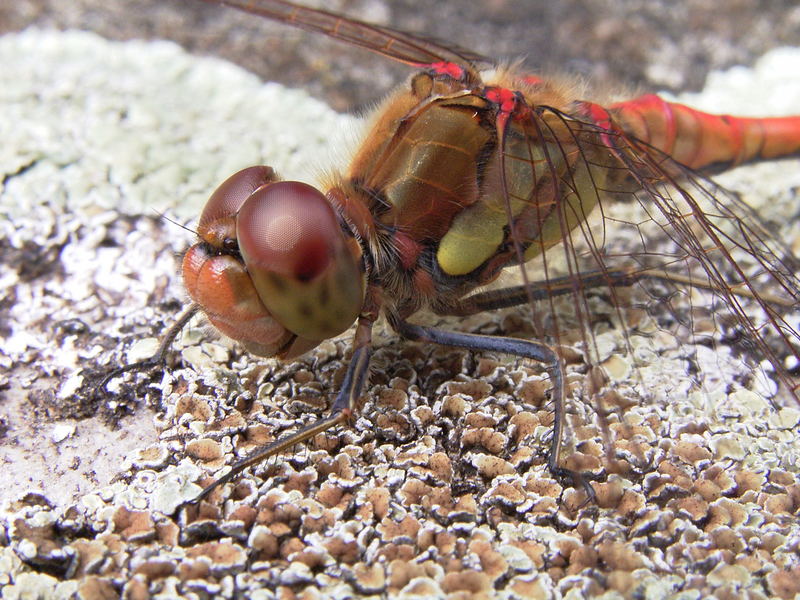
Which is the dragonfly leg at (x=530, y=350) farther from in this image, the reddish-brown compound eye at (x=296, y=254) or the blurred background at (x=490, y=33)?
the blurred background at (x=490, y=33)

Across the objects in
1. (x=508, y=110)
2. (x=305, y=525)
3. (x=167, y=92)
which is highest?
(x=167, y=92)

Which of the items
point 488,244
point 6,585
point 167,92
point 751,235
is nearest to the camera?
point 6,585

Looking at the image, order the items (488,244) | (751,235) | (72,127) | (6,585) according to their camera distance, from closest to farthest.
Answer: (6,585) → (488,244) → (751,235) → (72,127)

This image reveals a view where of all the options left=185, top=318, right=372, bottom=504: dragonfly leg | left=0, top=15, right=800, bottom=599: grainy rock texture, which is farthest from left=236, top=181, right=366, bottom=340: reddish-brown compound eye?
left=0, top=15, right=800, bottom=599: grainy rock texture

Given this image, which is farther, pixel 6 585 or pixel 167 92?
pixel 167 92

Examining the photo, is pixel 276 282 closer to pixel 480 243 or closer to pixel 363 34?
pixel 480 243

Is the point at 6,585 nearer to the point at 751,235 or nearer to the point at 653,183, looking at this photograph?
the point at 653,183

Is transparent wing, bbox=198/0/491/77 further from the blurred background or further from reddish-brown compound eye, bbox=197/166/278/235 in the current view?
reddish-brown compound eye, bbox=197/166/278/235

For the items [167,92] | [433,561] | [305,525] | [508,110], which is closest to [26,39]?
[167,92]

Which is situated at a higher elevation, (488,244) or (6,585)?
(488,244)
